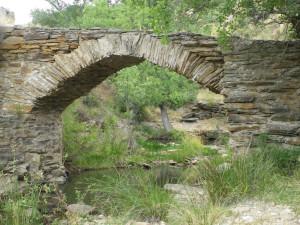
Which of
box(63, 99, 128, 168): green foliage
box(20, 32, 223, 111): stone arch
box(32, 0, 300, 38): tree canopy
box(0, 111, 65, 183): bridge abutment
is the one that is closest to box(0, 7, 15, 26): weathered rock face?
box(63, 99, 128, 168): green foliage

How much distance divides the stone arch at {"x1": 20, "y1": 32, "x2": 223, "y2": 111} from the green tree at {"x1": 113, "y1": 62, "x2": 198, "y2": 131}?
8.61 m

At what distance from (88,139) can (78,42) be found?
5.18 metres

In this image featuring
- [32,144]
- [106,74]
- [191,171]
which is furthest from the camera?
[32,144]

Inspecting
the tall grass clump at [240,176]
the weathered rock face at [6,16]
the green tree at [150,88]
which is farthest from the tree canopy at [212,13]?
the weathered rock face at [6,16]

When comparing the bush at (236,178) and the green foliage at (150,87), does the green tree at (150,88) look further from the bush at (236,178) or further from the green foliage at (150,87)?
the bush at (236,178)

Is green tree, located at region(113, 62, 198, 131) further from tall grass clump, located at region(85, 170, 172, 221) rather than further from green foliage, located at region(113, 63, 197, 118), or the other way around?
tall grass clump, located at region(85, 170, 172, 221)

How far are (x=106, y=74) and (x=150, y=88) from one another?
949 cm

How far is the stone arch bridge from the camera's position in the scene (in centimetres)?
701

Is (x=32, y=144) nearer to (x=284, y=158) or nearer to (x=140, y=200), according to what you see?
(x=140, y=200)

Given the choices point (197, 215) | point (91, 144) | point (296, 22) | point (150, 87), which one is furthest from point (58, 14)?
point (197, 215)

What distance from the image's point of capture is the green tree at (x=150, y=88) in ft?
61.0

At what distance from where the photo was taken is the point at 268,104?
23.3 feet

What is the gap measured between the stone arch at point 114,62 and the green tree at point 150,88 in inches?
339

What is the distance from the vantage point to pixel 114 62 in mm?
8945
